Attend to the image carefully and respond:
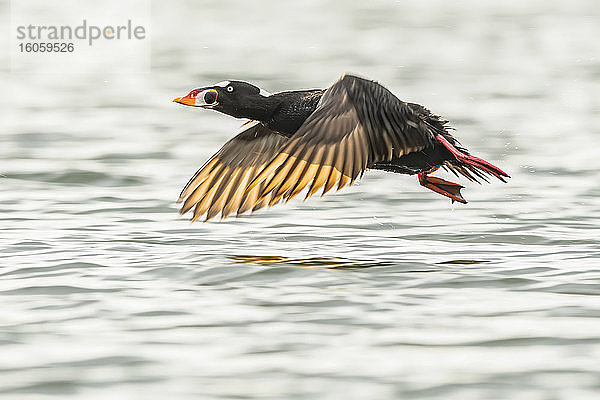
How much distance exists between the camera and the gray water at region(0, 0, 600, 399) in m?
5.95

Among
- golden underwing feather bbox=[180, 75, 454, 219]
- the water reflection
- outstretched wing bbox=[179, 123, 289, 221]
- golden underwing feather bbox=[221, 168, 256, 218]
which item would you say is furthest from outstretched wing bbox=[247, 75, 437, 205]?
outstretched wing bbox=[179, 123, 289, 221]

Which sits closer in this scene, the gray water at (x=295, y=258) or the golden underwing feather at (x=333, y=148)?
the gray water at (x=295, y=258)

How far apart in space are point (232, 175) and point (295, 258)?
1221mm

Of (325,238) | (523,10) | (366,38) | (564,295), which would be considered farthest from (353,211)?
(523,10)

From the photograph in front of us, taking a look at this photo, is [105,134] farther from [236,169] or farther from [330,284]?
[330,284]

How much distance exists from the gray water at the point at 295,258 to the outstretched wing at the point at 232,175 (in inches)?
8.9

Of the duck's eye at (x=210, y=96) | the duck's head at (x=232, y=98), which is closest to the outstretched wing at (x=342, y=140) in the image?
the duck's head at (x=232, y=98)

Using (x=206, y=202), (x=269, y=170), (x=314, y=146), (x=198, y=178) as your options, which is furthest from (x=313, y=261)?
(x=198, y=178)

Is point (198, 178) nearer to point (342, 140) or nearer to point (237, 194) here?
point (237, 194)

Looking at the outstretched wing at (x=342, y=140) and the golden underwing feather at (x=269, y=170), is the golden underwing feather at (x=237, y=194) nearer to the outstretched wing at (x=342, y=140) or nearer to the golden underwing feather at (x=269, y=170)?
the golden underwing feather at (x=269, y=170)

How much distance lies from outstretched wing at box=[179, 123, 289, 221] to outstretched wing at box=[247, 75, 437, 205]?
686mm

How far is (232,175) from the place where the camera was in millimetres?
9531

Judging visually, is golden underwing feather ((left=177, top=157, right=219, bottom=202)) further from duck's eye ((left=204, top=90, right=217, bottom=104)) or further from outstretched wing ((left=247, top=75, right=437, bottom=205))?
outstretched wing ((left=247, top=75, right=437, bottom=205))

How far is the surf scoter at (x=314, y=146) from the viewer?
7941mm
